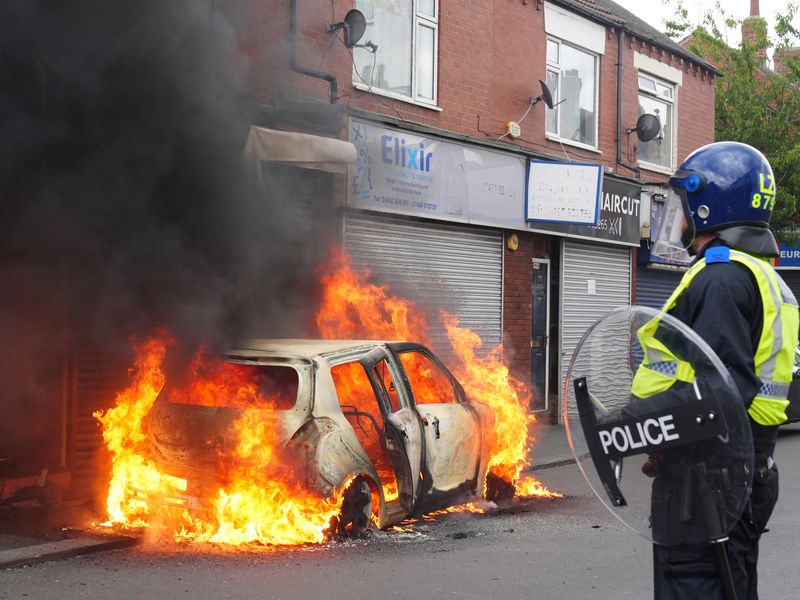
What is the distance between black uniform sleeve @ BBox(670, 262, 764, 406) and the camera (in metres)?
3.02

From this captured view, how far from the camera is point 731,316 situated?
9.93 feet

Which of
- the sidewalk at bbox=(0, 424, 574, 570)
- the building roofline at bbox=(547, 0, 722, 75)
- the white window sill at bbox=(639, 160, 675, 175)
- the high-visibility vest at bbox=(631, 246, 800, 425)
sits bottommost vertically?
the sidewalk at bbox=(0, 424, 574, 570)

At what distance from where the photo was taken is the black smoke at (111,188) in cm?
828

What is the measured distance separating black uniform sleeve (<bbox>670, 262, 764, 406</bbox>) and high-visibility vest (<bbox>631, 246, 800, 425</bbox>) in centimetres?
3

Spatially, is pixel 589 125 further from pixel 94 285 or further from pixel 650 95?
pixel 94 285

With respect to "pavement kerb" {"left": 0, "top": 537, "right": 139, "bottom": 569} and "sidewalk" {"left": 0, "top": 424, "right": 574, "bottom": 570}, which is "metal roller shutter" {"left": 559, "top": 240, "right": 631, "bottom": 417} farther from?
"pavement kerb" {"left": 0, "top": 537, "right": 139, "bottom": 569}

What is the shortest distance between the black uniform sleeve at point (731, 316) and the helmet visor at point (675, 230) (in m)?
0.28

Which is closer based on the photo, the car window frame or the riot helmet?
the riot helmet

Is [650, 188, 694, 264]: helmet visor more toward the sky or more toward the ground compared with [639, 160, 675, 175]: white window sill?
more toward the ground

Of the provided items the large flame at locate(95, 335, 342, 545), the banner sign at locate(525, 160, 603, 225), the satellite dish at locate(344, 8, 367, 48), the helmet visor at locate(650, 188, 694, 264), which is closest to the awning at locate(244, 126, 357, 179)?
the satellite dish at locate(344, 8, 367, 48)

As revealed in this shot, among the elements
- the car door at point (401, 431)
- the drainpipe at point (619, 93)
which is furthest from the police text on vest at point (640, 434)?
the drainpipe at point (619, 93)

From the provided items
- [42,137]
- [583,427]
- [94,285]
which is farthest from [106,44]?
[583,427]

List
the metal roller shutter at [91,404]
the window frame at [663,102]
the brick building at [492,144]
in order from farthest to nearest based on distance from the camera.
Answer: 1. the window frame at [663,102]
2. the brick building at [492,144]
3. the metal roller shutter at [91,404]

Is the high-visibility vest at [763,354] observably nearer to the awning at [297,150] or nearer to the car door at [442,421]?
the car door at [442,421]
